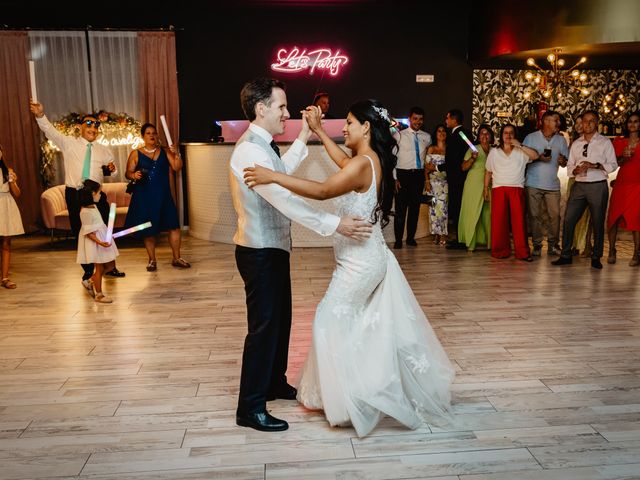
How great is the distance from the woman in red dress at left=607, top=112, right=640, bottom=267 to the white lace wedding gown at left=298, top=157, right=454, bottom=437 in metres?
4.43

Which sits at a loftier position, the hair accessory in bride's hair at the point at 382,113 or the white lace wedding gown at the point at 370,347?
the hair accessory in bride's hair at the point at 382,113

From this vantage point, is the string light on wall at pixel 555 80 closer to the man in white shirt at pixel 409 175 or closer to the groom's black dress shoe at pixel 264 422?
A: the man in white shirt at pixel 409 175

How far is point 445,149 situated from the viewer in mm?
7840

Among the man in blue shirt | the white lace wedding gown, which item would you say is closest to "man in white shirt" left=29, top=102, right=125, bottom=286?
the white lace wedding gown

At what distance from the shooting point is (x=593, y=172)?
6.49 metres

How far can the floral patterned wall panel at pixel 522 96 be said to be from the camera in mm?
10828

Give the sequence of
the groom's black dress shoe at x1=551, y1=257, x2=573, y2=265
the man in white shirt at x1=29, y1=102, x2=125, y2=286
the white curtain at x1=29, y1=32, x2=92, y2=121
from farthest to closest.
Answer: the white curtain at x1=29, y1=32, x2=92, y2=121 < the groom's black dress shoe at x1=551, y1=257, x2=573, y2=265 < the man in white shirt at x1=29, y1=102, x2=125, y2=286

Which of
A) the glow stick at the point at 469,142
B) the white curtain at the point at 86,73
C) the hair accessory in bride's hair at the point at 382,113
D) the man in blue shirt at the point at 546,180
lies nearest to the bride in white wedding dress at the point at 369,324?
the hair accessory in bride's hair at the point at 382,113

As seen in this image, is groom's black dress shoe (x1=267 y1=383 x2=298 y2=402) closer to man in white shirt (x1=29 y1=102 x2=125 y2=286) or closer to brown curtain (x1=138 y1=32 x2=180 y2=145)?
man in white shirt (x1=29 y1=102 x2=125 y2=286)

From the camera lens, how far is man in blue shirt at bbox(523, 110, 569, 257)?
6969 mm

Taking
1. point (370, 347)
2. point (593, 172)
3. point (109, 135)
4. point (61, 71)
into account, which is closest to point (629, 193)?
point (593, 172)

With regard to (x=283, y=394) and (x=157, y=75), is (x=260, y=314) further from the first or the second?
(x=157, y=75)

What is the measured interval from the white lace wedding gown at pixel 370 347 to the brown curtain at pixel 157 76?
7.44 meters

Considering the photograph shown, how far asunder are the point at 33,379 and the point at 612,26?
27.7ft
